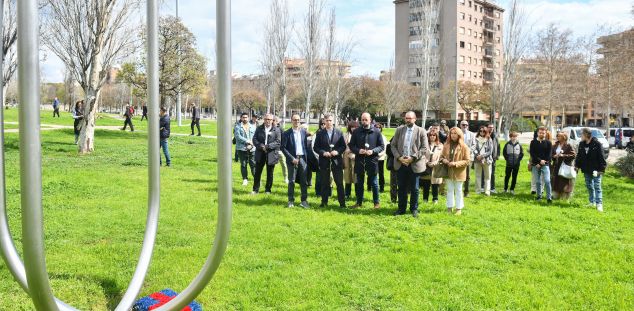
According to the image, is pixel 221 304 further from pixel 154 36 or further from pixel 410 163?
pixel 410 163

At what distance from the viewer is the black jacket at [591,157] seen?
38.1ft

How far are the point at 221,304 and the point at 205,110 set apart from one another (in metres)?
110

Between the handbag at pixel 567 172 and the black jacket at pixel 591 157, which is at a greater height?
the black jacket at pixel 591 157

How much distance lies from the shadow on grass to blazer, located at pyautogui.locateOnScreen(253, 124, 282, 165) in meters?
6.38

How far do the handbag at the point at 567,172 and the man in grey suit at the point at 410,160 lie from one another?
4410 millimetres

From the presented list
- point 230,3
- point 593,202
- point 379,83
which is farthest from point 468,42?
point 230,3

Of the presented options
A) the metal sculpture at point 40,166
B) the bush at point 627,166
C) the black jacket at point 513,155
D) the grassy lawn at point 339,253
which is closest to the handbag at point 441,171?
the grassy lawn at point 339,253

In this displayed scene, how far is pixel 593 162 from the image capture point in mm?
11711

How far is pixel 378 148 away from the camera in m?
10.6

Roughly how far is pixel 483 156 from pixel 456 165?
3.43m

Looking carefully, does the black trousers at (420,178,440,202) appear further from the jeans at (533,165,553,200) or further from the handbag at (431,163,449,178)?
the jeans at (533,165,553,200)

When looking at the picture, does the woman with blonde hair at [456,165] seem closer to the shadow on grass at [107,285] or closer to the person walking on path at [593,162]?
the person walking on path at [593,162]

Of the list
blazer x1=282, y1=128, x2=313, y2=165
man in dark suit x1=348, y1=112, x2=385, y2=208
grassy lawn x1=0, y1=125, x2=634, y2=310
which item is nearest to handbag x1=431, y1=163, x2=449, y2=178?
grassy lawn x1=0, y1=125, x2=634, y2=310

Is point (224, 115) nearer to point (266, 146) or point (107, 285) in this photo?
point (107, 285)
